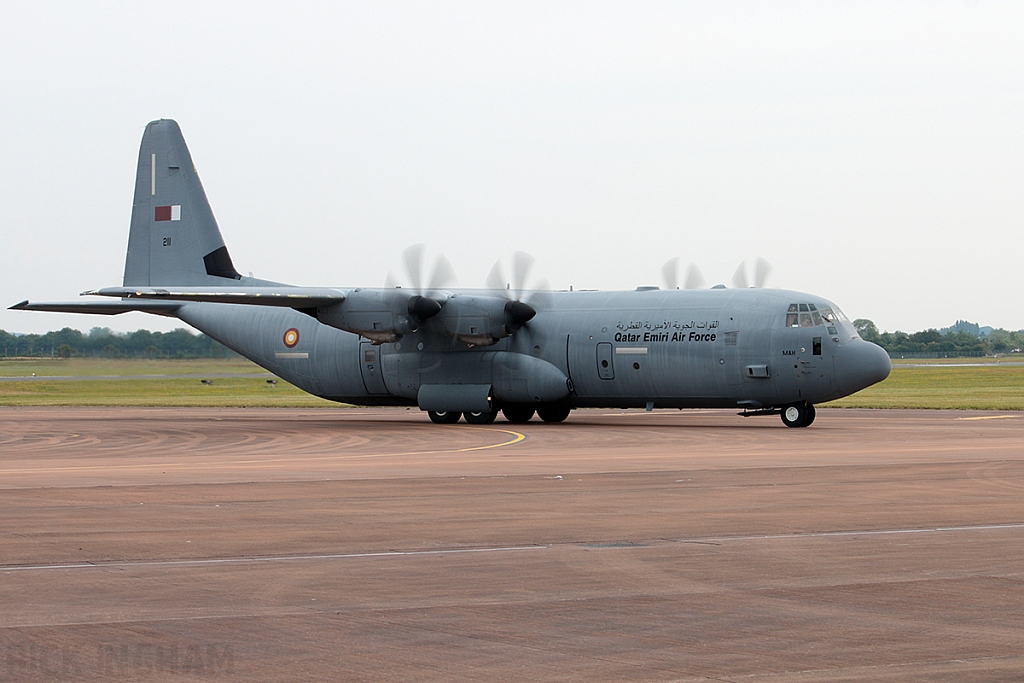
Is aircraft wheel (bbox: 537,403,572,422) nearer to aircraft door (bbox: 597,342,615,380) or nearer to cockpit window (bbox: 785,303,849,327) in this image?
aircraft door (bbox: 597,342,615,380)

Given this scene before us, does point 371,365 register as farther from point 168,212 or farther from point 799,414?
point 799,414

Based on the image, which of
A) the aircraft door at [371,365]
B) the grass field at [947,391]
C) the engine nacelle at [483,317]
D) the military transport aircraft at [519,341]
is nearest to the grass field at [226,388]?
the grass field at [947,391]

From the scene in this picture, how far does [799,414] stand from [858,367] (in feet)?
7.37

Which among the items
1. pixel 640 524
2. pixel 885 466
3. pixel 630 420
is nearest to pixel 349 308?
pixel 630 420

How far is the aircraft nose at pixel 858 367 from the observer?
3422 centimetres

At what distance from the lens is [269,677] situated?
7.26 metres

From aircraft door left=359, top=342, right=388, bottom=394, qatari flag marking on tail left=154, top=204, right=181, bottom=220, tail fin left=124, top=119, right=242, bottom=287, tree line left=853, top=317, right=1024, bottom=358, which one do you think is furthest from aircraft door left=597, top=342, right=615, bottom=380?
tree line left=853, top=317, right=1024, bottom=358

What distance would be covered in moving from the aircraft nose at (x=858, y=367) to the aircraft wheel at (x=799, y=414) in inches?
54.1

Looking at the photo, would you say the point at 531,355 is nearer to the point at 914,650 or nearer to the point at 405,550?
the point at 405,550

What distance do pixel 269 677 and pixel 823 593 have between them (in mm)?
4591

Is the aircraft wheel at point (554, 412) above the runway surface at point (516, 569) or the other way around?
the other way around

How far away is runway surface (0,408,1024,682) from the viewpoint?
25.3 ft

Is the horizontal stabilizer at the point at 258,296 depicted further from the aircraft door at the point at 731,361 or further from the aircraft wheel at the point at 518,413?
the aircraft door at the point at 731,361

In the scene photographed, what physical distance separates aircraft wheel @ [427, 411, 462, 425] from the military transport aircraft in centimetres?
9
